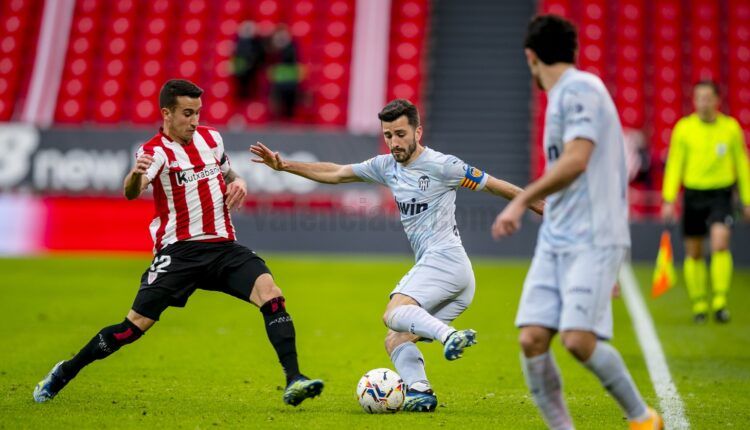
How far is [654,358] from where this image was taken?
934 cm

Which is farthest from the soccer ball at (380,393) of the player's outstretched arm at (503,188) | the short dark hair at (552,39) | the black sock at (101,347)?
the short dark hair at (552,39)

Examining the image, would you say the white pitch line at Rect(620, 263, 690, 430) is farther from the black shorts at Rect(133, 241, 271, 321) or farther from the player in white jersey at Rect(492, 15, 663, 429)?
the black shorts at Rect(133, 241, 271, 321)

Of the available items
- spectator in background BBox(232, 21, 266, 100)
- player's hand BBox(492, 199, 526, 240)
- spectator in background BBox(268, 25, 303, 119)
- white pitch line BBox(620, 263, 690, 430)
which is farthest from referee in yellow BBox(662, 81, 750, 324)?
spectator in background BBox(232, 21, 266, 100)

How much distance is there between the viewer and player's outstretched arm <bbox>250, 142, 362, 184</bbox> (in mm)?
7207

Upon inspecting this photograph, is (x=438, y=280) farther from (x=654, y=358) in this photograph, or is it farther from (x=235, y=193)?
(x=654, y=358)

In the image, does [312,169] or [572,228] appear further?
[312,169]

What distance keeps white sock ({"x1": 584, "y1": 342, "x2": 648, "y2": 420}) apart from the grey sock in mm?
1816

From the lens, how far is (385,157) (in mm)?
7172

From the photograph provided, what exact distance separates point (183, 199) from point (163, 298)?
2.12 feet

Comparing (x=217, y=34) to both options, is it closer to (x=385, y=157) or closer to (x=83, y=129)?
(x=83, y=129)

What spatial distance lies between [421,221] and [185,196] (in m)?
1.51

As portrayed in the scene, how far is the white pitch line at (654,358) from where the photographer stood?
22.0 ft

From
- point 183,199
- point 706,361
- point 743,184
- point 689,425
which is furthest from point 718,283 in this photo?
point 183,199

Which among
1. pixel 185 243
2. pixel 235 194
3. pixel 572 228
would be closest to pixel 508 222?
pixel 572 228
